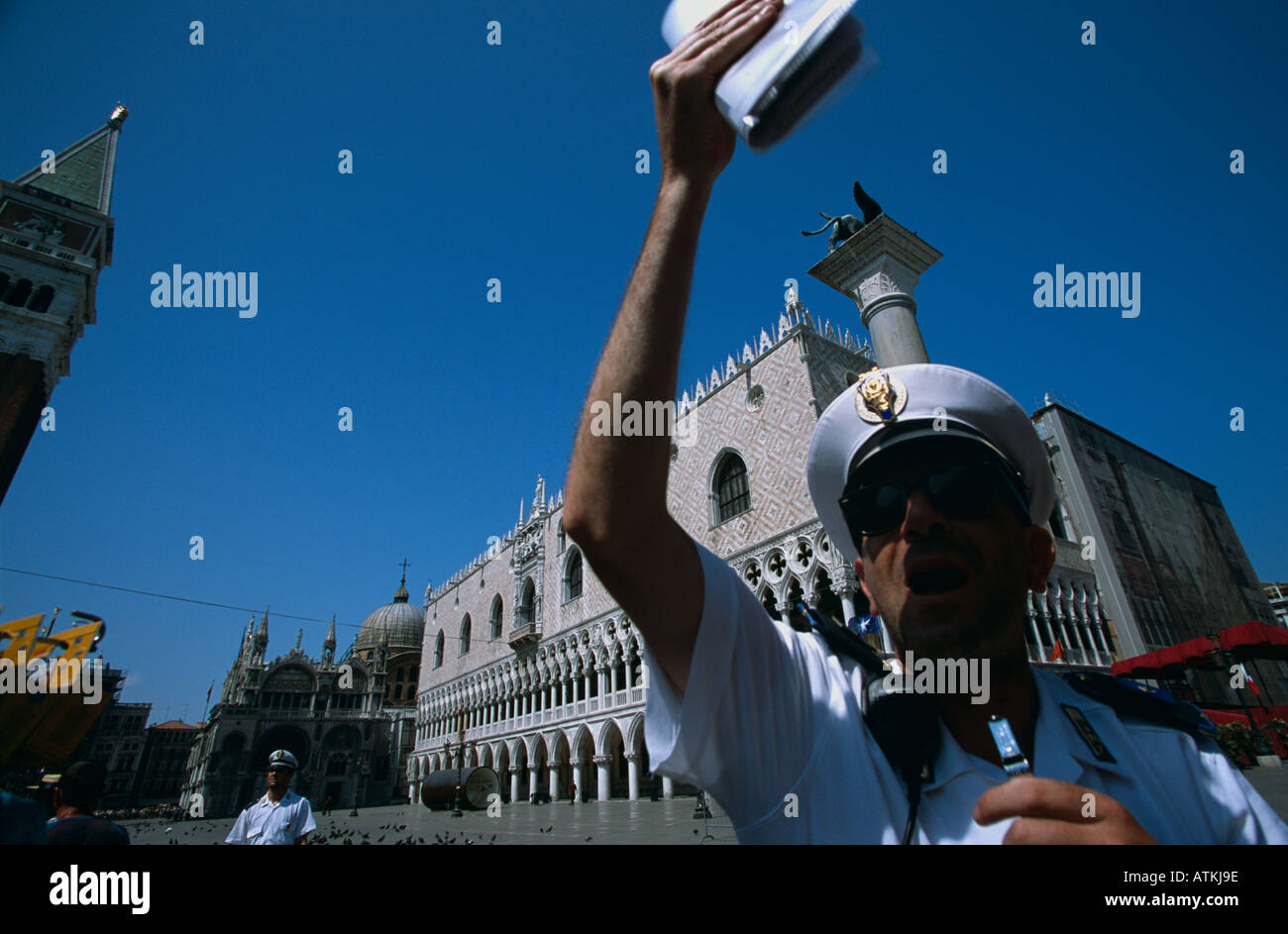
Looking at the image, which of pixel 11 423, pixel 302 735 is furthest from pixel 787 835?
pixel 302 735

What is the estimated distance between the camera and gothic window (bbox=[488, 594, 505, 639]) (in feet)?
86.4

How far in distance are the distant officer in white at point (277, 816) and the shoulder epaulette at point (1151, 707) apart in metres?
5.08

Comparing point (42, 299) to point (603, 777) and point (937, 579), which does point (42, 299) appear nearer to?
point (603, 777)

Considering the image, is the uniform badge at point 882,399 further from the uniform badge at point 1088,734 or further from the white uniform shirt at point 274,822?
the white uniform shirt at point 274,822

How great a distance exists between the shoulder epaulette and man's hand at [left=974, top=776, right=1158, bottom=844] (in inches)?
19.2

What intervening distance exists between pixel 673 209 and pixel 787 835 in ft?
3.26

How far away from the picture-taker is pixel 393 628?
160 feet

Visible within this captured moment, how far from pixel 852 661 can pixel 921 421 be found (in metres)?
0.52

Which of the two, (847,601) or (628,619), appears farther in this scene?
(847,601)

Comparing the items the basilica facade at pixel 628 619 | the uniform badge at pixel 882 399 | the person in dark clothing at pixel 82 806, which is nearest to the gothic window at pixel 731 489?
the basilica facade at pixel 628 619

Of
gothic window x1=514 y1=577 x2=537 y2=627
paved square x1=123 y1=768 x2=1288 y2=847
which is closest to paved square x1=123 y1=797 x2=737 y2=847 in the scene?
paved square x1=123 y1=768 x2=1288 y2=847

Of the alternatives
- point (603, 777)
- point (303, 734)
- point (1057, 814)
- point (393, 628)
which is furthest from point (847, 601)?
point (393, 628)

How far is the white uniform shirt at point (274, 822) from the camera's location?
430cm

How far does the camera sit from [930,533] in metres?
1.07
